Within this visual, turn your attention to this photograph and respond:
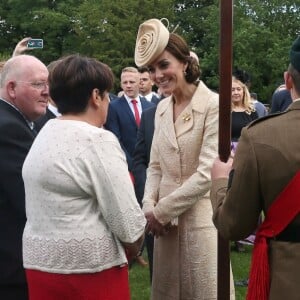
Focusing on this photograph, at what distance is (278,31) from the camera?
4141cm

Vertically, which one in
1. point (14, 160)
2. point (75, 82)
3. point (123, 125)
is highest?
point (75, 82)

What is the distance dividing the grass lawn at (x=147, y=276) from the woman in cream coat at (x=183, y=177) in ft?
8.18

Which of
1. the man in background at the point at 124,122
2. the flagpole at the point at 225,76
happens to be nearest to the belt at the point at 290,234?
the flagpole at the point at 225,76

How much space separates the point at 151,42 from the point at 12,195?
1186mm

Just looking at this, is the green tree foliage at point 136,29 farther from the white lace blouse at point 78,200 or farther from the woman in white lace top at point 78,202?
the white lace blouse at point 78,200

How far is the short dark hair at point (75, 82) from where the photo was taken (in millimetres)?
3031

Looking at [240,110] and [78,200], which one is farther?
[240,110]

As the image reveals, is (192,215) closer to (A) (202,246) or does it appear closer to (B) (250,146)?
(A) (202,246)

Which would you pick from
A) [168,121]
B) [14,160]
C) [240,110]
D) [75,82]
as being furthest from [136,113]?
[75,82]

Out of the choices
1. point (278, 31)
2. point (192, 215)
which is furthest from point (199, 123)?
point (278, 31)

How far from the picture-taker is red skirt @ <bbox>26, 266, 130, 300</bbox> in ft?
9.68

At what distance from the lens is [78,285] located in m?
2.95

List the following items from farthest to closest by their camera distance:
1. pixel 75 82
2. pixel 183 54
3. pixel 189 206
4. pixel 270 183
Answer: pixel 183 54 < pixel 189 206 < pixel 75 82 < pixel 270 183

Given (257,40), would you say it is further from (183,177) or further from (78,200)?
(78,200)
